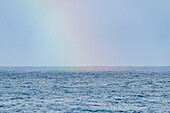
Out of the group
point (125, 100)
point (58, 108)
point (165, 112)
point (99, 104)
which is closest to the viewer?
point (165, 112)

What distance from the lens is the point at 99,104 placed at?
2666 cm

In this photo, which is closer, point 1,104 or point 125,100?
point 1,104

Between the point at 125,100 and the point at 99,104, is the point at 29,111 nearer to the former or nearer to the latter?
the point at 99,104

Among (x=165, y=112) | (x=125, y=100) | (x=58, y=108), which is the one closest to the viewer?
(x=165, y=112)

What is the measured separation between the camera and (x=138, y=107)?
2523 centimetres

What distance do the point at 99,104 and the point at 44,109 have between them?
5.47 m

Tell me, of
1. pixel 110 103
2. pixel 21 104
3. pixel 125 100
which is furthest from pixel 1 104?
pixel 125 100

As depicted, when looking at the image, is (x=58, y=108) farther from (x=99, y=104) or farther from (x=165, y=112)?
(x=165, y=112)

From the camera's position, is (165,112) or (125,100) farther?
(125,100)

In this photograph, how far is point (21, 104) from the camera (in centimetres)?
2697

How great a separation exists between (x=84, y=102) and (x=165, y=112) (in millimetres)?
8385

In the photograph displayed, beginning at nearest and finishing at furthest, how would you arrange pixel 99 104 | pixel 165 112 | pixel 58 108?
pixel 165 112 < pixel 58 108 < pixel 99 104

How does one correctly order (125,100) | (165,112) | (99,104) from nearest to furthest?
(165,112) < (99,104) < (125,100)

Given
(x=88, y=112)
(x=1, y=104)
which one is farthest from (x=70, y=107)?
(x=1, y=104)
